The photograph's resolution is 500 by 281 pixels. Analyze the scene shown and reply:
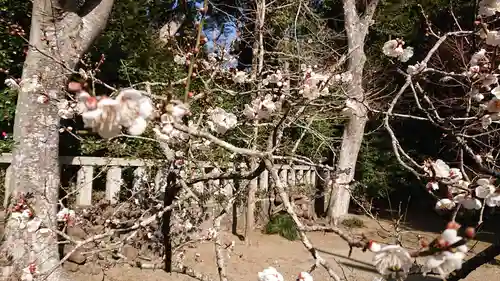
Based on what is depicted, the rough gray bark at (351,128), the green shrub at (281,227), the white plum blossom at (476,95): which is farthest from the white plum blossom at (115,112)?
the rough gray bark at (351,128)

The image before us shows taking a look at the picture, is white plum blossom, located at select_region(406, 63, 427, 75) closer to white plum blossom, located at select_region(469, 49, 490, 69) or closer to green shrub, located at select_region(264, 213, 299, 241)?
white plum blossom, located at select_region(469, 49, 490, 69)

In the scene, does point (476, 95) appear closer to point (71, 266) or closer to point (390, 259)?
point (390, 259)

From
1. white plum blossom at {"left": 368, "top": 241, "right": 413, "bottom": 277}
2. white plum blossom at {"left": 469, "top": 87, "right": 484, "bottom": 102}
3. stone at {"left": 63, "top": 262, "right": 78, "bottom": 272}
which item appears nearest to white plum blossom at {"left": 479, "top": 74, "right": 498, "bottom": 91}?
white plum blossom at {"left": 469, "top": 87, "right": 484, "bottom": 102}

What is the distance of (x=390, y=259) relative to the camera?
944mm

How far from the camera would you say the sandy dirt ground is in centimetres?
426

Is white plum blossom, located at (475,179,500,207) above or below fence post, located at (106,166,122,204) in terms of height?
above

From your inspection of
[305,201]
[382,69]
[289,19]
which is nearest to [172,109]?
[289,19]

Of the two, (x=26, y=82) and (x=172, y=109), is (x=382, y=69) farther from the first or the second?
(x=172, y=109)

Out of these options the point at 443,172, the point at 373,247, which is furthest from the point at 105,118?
the point at 443,172

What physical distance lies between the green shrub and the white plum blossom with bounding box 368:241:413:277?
6243mm

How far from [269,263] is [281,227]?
182cm

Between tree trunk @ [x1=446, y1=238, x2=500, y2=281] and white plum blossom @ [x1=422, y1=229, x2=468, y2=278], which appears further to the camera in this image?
tree trunk @ [x1=446, y1=238, x2=500, y2=281]

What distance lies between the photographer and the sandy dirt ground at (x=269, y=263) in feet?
14.0

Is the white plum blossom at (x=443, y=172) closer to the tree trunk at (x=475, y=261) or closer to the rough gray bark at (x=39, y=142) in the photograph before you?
the tree trunk at (x=475, y=261)
